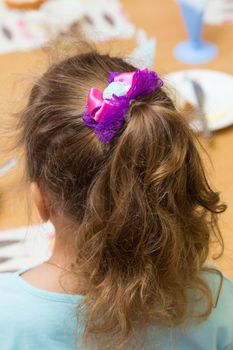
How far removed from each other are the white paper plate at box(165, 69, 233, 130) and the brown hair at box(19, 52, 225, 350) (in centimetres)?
44

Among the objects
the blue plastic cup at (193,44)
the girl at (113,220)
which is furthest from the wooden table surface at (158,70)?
the girl at (113,220)

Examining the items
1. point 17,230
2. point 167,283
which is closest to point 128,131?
point 167,283

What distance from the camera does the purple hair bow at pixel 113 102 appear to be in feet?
1.57

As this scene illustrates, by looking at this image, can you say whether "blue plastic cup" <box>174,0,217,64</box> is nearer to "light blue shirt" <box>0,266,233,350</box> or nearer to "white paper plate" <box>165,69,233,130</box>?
"white paper plate" <box>165,69,233,130</box>

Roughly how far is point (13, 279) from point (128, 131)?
0.82ft

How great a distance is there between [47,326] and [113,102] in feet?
0.89

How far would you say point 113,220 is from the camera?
1.67 feet

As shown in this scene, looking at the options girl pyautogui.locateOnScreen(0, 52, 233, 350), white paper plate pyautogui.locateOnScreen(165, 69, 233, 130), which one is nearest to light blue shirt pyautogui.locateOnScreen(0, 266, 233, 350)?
girl pyautogui.locateOnScreen(0, 52, 233, 350)

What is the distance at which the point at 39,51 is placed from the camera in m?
1.32

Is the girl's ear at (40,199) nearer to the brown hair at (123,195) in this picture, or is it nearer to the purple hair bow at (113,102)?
the brown hair at (123,195)

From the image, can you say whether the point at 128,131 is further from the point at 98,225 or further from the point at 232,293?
the point at 232,293

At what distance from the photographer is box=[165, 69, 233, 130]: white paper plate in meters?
1.00

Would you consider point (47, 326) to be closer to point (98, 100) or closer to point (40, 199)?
point (40, 199)

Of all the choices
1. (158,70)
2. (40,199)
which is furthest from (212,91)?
(40,199)
